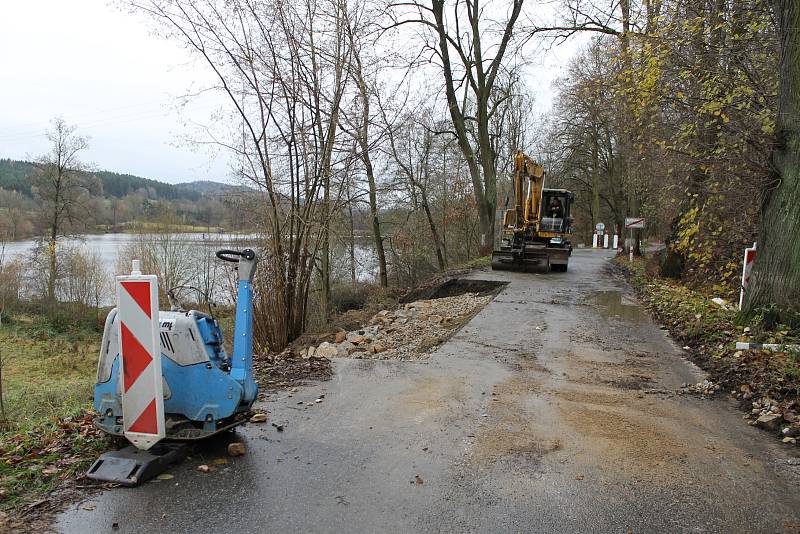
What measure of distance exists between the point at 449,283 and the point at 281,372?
11.0 metres

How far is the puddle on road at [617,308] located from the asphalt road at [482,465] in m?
3.90

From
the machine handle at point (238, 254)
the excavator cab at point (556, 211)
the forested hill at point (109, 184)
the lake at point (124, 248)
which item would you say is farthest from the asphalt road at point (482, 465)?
the forested hill at point (109, 184)

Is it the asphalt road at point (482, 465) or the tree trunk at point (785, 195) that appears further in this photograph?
the tree trunk at point (785, 195)

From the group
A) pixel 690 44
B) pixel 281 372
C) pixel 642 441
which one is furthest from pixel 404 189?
pixel 642 441

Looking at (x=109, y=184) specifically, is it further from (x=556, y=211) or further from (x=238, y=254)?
(x=238, y=254)

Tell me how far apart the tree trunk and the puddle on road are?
2951 mm

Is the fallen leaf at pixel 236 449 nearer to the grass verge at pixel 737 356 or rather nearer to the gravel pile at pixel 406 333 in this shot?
the gravel pile at pixel 406 333

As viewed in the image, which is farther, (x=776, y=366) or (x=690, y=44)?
(x=690, y=44)

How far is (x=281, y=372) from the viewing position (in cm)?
632

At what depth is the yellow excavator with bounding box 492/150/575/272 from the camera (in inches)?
739

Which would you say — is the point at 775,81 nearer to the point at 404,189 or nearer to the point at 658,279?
the point at 658,279

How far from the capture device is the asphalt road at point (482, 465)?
314 cm

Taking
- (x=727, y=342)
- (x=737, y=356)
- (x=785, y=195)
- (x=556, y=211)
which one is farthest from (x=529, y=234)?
(x=737, y=356)

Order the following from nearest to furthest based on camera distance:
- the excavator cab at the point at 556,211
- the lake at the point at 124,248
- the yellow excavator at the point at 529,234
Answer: the yellow excavator at the point at 529,234, the excavator cab at the point at 556,211, the lake at the point at 124,248
